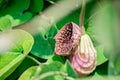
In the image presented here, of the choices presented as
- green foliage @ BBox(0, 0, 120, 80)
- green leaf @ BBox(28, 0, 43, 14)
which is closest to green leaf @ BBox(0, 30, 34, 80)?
green foliage @ BBox(0, 0, 120, 80)

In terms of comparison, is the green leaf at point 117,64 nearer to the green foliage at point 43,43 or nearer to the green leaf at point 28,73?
the green foliage at point 43,43

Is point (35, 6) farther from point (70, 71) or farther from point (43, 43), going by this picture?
point (70, 71)

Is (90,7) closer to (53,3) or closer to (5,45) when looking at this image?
(53,3)

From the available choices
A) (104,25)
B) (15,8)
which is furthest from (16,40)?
(104,25)

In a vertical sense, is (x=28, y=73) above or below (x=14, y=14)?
below

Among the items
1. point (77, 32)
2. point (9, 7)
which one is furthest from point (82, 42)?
point (9, 7)

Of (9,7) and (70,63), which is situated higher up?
(9,7)
